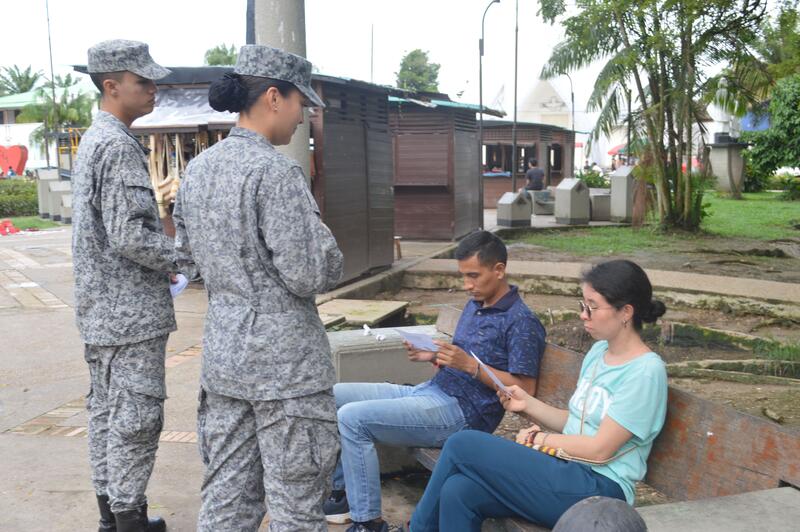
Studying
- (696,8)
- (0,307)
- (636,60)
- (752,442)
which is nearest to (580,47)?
(636,60)

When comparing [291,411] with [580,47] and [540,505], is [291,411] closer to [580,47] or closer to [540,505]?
[540,505]

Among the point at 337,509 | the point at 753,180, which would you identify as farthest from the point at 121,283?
the point at 753,180

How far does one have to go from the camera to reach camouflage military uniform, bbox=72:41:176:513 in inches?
134

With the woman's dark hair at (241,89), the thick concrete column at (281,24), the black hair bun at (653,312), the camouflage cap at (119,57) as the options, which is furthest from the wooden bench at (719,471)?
the thick concrete column at (281,24)

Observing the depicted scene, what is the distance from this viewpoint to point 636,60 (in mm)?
16688

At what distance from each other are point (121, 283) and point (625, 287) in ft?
6.40

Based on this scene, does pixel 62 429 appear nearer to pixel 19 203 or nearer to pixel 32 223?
pixel 32 223

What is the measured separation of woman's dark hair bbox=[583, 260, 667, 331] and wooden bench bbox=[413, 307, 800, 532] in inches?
11.5

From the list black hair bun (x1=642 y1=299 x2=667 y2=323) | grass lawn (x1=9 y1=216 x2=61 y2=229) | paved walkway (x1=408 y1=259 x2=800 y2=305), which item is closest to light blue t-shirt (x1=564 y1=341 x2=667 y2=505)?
black hair bun (x1=642 y1=299 x2=667 y2=323)

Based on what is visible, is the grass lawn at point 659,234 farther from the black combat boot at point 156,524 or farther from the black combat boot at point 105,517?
the black combat boot at point 105,517

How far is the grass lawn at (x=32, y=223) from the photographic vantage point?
74.3ft

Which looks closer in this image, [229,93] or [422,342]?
[229,93]

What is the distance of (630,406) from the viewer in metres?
2.90

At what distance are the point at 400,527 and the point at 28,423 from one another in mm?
2969
